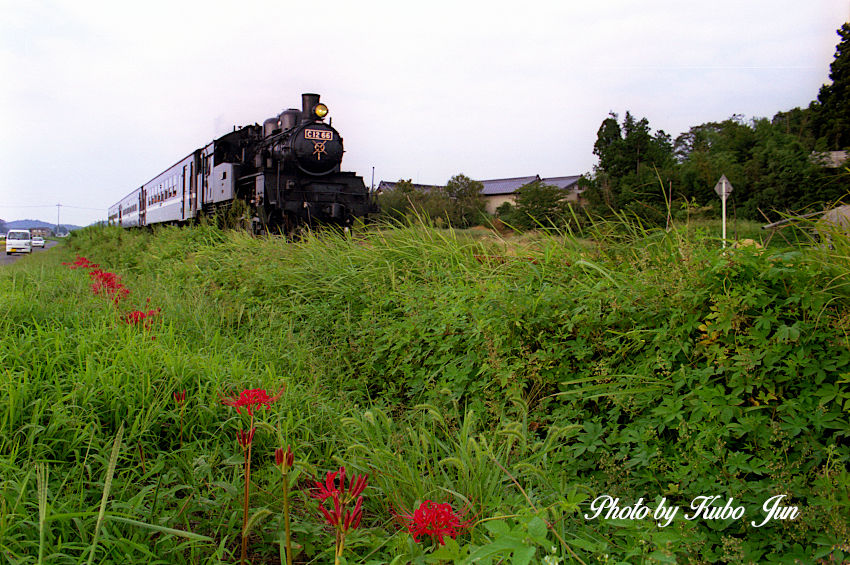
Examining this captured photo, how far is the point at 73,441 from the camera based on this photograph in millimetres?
2305

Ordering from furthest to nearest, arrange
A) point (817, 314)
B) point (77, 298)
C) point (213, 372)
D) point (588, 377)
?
point (77, 298) < point (213, 372) < point (588, 377) < point (817, 314)

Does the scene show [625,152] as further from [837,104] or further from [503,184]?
[503,184]

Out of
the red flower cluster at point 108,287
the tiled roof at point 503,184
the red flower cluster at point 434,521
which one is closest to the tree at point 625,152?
the tiled roof at point 503,184

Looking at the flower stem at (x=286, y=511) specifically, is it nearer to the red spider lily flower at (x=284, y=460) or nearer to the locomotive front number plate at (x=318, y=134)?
the red spider lily flower at (x=284, y=460)

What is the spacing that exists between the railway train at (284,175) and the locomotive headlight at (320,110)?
0.05ft

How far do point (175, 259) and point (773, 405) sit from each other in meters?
8.82

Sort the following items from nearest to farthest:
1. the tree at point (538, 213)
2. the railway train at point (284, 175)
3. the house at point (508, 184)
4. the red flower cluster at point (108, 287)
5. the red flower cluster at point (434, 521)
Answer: the red flower cluster at point (434, 521), the tree at point (538, 213), the red flower cluster at point (108, 287), the railway train at point (284, 175), the house at point (508, 184)

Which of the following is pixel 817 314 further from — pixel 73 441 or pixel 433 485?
pixel 73 441

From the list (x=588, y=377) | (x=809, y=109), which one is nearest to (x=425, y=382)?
(x=588, y=377)

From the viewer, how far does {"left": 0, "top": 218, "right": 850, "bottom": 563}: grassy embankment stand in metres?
1.84

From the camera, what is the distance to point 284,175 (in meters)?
12.0

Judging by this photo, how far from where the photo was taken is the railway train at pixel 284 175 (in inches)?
475

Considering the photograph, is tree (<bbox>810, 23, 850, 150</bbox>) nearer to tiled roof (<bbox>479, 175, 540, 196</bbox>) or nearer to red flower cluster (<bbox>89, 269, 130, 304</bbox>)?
tiled roof (<bbox>479, 175, 540, 196</bbox>)

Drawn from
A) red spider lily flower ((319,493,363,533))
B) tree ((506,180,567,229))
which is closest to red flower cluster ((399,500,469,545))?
red spider lily flower ((319,493,363,533))
